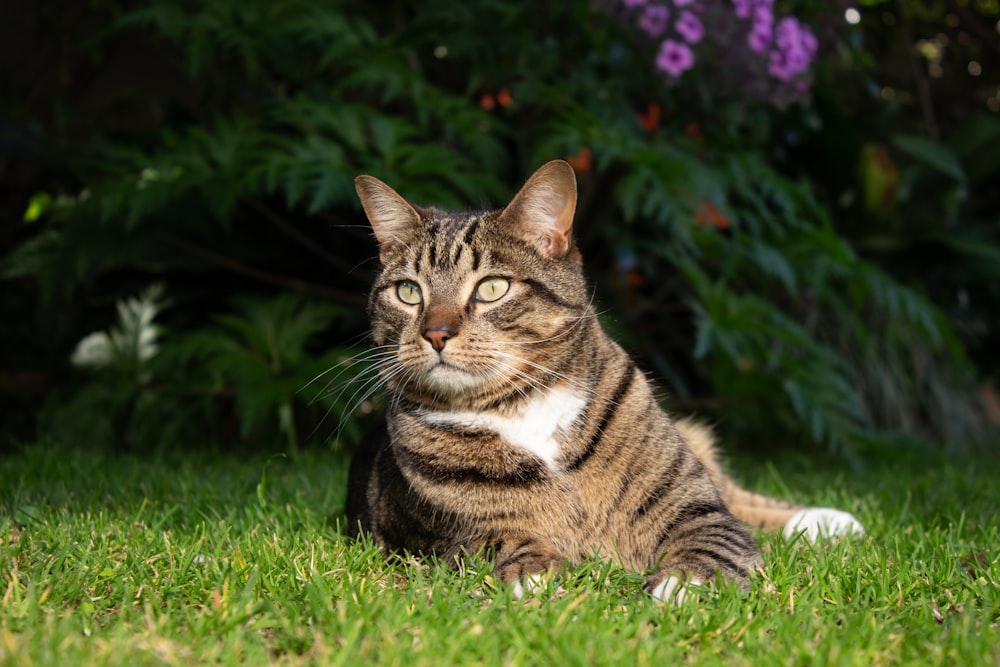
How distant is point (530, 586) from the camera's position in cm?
176

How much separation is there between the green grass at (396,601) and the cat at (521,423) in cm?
11

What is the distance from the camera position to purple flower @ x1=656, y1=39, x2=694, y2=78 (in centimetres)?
384

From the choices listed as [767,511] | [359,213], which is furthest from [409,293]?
[359,213]

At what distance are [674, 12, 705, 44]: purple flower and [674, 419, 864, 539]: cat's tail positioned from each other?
1.82 m

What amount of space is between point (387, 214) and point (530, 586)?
106cm

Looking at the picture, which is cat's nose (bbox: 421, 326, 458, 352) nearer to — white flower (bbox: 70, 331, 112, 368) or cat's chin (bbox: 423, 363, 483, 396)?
cat's chin (bbox: 423, 363, 483, 396)

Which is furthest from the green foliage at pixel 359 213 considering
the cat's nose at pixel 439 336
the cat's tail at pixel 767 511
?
the cat's nose at pixel 439 336

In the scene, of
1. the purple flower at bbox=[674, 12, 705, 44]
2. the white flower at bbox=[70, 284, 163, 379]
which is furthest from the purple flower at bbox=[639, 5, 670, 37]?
the white flower at bbox=[70, 284, 163, 379]

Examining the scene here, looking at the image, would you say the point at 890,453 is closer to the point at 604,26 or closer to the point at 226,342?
the point at 604,26

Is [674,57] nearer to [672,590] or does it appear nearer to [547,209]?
[547,209]

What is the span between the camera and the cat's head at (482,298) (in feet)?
6.66

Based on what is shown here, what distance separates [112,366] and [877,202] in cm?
418

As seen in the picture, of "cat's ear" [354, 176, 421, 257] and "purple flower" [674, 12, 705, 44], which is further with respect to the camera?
"purple flower" [674, 12, 705, 44]

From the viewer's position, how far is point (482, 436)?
81.1 inches
